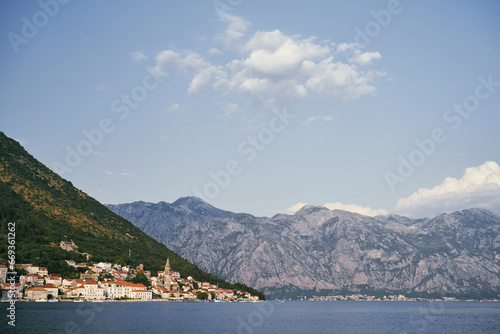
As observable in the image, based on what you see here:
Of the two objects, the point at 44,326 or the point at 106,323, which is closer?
the point at 44,326

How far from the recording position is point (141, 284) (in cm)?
18812

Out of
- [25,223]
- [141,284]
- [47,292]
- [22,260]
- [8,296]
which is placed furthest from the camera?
[141,284]

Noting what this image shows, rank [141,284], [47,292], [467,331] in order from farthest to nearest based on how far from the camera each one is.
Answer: [141,284] < [47,292] < [467,331]

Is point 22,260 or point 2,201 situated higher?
point 2,201

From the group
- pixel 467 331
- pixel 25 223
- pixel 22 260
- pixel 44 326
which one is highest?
pixel 25 223

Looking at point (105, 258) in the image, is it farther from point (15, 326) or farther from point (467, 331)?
point (467, 331)

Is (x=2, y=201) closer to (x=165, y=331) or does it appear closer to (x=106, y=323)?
(x=106, y=323)

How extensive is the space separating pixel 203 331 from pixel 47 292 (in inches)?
3458

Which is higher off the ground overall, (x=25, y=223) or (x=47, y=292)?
(x=25, y=223)

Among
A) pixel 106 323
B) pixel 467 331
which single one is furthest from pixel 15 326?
pixel 467 331

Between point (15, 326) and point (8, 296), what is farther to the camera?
point (8, 296)

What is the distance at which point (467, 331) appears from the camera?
10012 cm

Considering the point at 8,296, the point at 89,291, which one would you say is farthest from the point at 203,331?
A: the point at 89,291

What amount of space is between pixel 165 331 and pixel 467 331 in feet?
224
